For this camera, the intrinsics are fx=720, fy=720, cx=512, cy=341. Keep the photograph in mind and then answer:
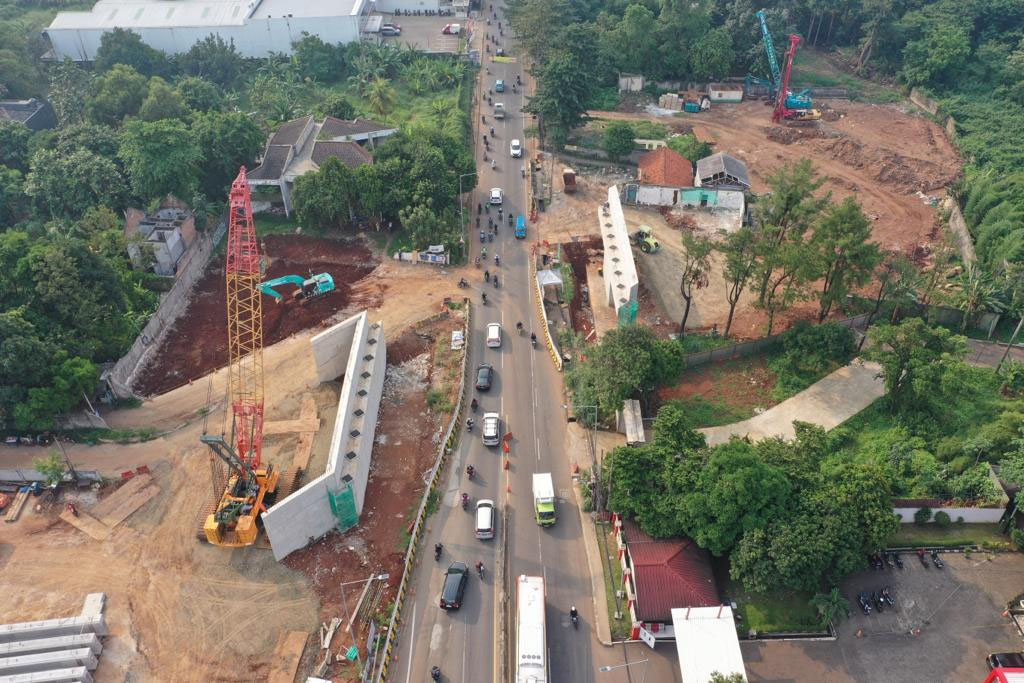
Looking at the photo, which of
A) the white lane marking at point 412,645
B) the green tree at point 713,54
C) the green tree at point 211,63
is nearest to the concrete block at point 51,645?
the white lane marking at point 412,645

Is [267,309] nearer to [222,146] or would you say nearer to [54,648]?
[222,146]

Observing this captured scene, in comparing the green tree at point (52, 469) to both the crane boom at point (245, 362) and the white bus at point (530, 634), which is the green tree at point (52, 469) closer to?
the crane boom at point (245, 362)

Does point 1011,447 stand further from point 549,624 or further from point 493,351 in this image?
point 493,351

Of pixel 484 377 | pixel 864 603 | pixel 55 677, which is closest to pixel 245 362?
pixel 484 377

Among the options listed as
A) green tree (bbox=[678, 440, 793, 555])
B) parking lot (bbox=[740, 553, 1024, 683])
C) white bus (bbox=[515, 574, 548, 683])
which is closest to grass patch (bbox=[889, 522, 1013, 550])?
parking lot (bbox=[740, 553, 1024, 683])

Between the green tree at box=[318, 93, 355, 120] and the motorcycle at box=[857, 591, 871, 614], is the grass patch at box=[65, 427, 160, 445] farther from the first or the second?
the green tree at box=[318, 93, 355, 120]
